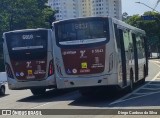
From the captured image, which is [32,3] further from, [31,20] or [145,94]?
[145,94]

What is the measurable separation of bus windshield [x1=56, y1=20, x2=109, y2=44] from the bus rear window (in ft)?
9.63

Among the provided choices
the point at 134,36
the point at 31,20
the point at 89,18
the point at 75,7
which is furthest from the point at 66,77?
the point at 75,7

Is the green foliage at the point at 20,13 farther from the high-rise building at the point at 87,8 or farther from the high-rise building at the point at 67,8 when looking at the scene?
the high-rise building at the point at 67,8

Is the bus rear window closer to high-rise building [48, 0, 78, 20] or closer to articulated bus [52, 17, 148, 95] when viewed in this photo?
articulated bus [52, 17, 148, 95]

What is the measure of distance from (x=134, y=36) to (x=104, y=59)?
21.7ft

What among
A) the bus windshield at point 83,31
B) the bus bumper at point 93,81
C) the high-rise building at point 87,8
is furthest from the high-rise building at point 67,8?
the bus bumper at point 93,81

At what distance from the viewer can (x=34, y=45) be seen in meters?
21.0

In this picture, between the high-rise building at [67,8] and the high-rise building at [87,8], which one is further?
the high-rise building at [67,8]

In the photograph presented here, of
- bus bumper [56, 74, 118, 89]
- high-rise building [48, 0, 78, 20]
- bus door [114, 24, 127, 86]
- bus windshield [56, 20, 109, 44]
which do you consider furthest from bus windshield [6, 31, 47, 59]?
high-rise building [48, 0, 78, 20]

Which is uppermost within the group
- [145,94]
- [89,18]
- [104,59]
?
[89,18]

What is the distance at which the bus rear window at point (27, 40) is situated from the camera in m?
21.0

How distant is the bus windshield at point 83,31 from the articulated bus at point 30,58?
111 inches

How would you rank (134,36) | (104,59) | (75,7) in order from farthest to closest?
(75,7), (134,36), (104,59)

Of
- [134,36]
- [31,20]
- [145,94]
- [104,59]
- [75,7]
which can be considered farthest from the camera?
[75,7]
